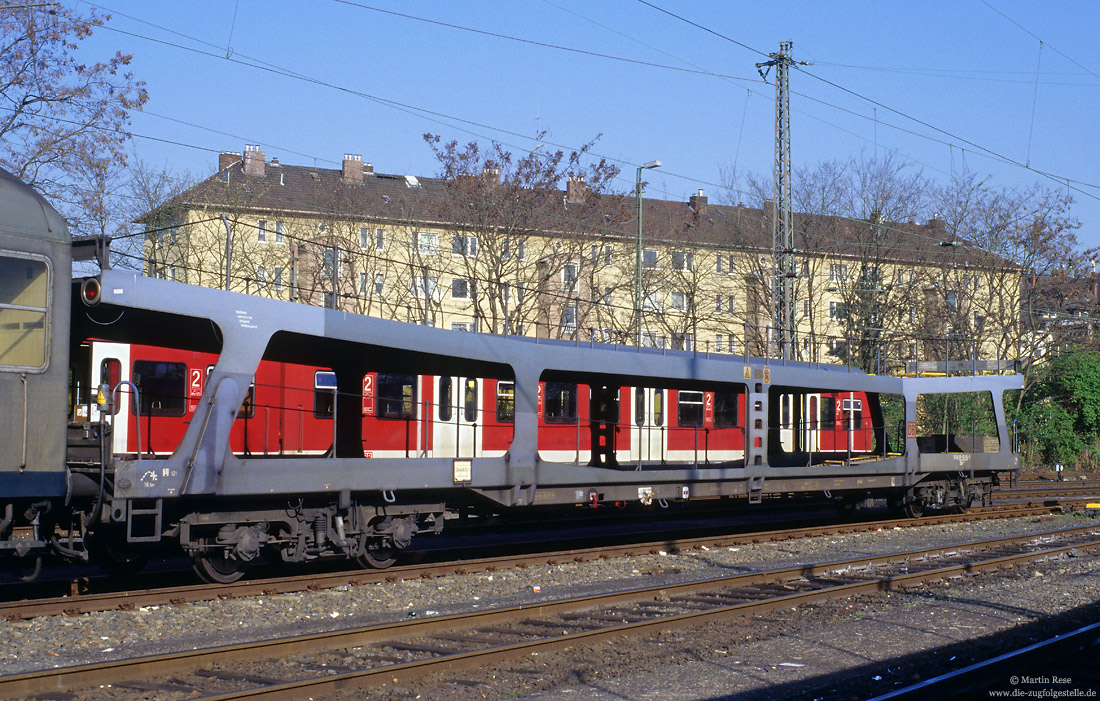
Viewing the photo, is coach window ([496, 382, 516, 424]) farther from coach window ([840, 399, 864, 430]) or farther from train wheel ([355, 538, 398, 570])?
coach window ([840, 399, 864, 430])

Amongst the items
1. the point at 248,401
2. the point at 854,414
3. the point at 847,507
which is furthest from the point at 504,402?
the point at 854,414

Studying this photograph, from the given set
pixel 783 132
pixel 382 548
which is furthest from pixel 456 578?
pixel 783 132

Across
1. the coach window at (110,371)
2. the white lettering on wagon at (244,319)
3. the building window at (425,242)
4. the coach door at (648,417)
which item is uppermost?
the building window at (425,242)

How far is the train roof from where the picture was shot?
898 centimetres

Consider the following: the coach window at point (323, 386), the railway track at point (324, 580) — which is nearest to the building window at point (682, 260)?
the railway track at point (324, 580)

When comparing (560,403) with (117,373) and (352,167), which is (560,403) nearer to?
(117,373)

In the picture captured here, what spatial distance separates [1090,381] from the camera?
4016 centimetres

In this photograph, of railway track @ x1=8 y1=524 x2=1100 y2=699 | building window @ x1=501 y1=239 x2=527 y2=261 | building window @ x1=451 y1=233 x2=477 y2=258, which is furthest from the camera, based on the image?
building window @ x1=451 y1=233 x2=477 y2=258

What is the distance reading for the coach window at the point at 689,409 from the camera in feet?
75.4

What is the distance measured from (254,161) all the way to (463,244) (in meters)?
28.1

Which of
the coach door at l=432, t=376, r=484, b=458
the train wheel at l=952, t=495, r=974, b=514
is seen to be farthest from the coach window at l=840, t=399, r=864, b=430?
the coach door at l=432, t=376, r=484, b=458

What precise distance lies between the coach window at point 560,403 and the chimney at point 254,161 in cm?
4106

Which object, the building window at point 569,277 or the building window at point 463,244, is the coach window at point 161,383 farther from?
the building window at point 569,277

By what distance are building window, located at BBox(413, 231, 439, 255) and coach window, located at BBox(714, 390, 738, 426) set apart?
48.7 ft
